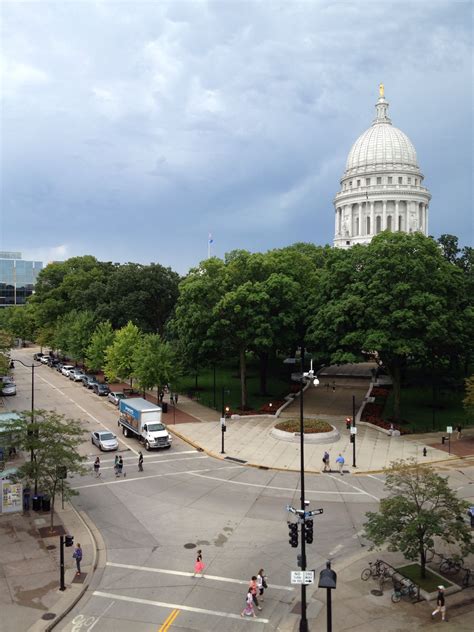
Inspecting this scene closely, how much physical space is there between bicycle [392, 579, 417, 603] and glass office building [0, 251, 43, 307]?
185 meters

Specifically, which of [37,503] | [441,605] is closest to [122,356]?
[37,503]

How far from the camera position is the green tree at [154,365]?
48781 mm

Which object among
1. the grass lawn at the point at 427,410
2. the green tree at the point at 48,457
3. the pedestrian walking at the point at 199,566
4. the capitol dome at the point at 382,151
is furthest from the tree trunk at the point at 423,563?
the capitol dome at the point at 382,151

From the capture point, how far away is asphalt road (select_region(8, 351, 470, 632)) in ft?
57.5

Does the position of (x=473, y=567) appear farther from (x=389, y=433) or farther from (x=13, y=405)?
(x=13, y=405)

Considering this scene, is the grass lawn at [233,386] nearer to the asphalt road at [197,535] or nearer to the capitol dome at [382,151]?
the asphalt road at [197,535]

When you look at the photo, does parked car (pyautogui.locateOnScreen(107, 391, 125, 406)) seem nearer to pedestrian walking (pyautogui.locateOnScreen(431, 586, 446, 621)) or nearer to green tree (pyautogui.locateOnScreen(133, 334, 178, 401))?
green tree (pyautogui.locateOnScreen(133, 334, 178, 401))

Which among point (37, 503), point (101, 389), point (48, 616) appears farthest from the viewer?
point (101, 389)

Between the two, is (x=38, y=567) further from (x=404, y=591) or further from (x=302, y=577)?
(x=404, y=591)

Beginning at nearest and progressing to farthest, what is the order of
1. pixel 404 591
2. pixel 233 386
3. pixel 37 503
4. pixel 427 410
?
1. pixel 404 591
2. pixel 37 503
3. pixel 427 410
4. pixel 233 386

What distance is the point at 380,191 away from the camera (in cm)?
12662

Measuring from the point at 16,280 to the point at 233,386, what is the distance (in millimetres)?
149681

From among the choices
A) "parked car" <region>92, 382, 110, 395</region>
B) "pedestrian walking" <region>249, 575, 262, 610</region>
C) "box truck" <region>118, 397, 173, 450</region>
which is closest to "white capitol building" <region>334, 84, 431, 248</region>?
"parked car" <region>92, 382, 110, 395</region>

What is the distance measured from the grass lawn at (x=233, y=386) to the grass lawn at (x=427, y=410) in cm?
1253
